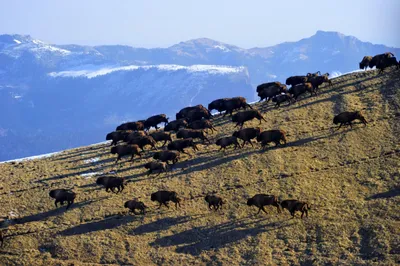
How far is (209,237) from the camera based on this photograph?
1134 inches

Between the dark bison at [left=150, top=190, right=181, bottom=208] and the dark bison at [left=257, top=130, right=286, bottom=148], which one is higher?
the dark bison at [left=257, top=130, right=286, bottom=148]

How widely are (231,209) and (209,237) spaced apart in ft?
11.7

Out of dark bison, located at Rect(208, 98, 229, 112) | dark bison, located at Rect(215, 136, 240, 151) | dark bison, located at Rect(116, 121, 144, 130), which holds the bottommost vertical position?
dark bison, located at Rect(215, 136, 240, 151)

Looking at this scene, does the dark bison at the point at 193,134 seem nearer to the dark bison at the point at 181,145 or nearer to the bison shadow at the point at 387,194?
the dark bison at the point at 181,145

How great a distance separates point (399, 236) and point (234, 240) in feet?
28.4

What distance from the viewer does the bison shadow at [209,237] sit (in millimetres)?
27969

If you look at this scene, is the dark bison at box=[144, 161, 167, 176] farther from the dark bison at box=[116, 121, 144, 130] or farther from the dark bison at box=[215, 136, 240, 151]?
the dark bison at box=[116, 121, 144, 130]

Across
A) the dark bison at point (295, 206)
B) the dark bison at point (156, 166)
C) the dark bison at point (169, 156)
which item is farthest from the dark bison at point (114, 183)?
the dark bison at point (295, 206)

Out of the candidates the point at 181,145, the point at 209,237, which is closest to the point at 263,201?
the point at 209,237

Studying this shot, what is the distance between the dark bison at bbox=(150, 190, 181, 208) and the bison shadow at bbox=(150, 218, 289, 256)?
3280 millimetres

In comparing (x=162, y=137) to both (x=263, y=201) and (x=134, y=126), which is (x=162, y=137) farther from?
(x=263, y=201)

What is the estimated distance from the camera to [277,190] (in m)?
33.7

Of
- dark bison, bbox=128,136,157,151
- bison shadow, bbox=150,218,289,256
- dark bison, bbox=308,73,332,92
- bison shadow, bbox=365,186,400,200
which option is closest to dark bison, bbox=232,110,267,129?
dark bison, bbox=128,136,157,151

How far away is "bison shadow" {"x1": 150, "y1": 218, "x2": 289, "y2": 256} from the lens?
91.8 feet
